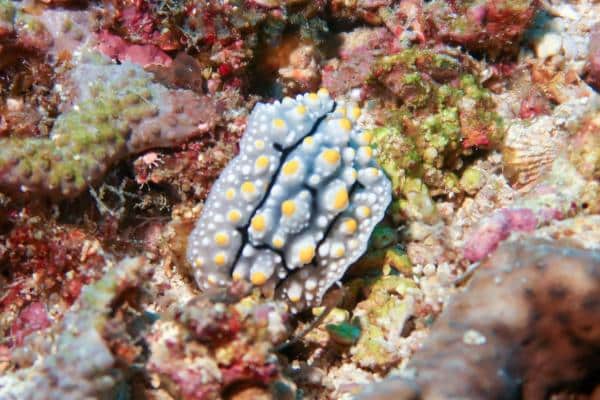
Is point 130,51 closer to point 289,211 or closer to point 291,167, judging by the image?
point 291,167

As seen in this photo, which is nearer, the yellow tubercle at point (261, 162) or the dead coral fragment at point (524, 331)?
the dead coral fragment at point (524, 331)

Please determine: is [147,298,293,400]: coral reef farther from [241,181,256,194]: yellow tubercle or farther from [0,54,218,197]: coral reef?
[0,54,218,197]: coral reef

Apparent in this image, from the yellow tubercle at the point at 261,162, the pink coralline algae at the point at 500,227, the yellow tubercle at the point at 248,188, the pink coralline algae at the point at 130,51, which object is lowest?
the pink coralline algae at the point at 500,227

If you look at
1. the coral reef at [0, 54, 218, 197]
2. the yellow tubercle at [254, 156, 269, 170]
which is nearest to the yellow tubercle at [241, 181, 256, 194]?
the yellow tubercle at [254, 156, 269, 170]

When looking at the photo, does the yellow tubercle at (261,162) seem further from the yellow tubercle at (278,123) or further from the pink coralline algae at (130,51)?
the pink coralline algae at (130,51)

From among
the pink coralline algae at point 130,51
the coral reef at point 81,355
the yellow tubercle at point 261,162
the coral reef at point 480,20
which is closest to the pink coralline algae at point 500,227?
the yellow tubercle at point 261,162
